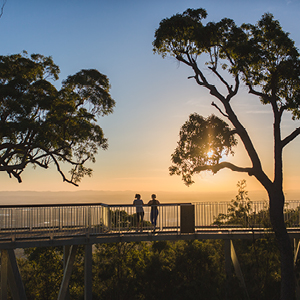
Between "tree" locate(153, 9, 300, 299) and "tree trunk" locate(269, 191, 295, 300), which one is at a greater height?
"tree" locate(153, 9, 300, 299)

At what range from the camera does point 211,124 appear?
19.2m

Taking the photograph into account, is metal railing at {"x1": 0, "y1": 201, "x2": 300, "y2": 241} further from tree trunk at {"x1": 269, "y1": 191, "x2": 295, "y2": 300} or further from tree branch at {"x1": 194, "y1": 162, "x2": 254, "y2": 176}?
tree branch at {"x1": 194, "y1": 162, "x2": 254, "y2": 176}

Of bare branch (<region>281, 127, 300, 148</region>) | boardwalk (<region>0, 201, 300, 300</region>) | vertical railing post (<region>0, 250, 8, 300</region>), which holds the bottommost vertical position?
vertical railing post (<region>0, 250, 8, 300</region>)

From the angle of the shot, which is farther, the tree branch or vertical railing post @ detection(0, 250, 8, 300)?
the tree branch

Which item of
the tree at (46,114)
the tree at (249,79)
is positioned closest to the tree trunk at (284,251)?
the tree at (249,79)

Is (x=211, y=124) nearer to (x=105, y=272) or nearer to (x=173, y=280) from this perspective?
(x=173, y=280)

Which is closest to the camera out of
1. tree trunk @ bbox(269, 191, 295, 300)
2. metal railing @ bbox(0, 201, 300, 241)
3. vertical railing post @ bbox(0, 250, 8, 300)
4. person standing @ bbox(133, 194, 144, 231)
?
metal railing @ bbox(0, 201, 300, 241)

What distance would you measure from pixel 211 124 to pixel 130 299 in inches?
539

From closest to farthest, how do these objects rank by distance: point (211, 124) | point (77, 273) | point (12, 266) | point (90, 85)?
point (12, 266)
point (211, 124)
point (90, 85)
point (77, 273)

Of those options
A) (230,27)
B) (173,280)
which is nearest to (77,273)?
(173,280)

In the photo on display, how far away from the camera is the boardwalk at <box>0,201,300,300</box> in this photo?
15938mm

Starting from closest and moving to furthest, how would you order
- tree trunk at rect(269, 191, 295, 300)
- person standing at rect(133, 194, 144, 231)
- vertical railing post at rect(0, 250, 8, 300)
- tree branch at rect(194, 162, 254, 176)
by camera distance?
person standing at rect(133, 194, 144, 231) < tree trunk at rect(269, 191, 295, 300) < vertical railing post at rect(0, 250, 8, 300) < tree branch at rect(194, 162, 254, 176)

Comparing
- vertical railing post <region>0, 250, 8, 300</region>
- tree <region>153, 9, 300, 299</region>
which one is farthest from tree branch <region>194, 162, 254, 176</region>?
vertical railing post <region>0, 250, 8, 300</region>

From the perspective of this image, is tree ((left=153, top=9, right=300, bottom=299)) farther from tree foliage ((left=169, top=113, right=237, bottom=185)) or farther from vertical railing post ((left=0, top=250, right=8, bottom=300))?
vertical railing post ((left=0, top=250, right=8, bottom=300))
